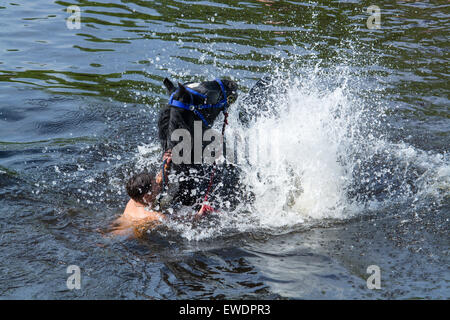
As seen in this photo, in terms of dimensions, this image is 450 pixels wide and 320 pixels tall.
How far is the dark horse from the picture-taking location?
5000 millimetres

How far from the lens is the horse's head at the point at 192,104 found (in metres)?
5.00

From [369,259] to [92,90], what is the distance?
5.97 metres

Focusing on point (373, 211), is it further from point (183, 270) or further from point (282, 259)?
point (183, 270)

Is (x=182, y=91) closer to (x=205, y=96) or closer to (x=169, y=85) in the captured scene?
(x=169, y=85)

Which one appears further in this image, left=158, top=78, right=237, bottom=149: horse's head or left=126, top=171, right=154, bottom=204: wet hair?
left=126, top=171, right=154, bottom=204: wet hair

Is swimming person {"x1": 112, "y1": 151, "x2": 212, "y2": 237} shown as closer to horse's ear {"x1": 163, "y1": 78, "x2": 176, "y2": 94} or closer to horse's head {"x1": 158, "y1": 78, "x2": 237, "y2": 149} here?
horse's head {"x1": 158, "y1": 78, "x2": 237, "y2": 149}

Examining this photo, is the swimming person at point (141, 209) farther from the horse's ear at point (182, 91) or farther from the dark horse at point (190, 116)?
the horse's ear at point (182, 91)

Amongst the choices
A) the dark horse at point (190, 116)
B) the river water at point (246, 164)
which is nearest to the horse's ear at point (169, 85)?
the dark horse at point (190, 116)

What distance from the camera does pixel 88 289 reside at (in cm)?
444

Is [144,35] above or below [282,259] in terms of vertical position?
above

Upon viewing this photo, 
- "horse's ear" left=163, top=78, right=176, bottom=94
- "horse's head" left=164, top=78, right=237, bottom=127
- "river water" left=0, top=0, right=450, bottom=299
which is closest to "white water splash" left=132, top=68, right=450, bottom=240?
"river water" left=0, top=0, right=450, bottom=299

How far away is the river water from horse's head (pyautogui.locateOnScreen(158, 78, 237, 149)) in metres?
1.04
